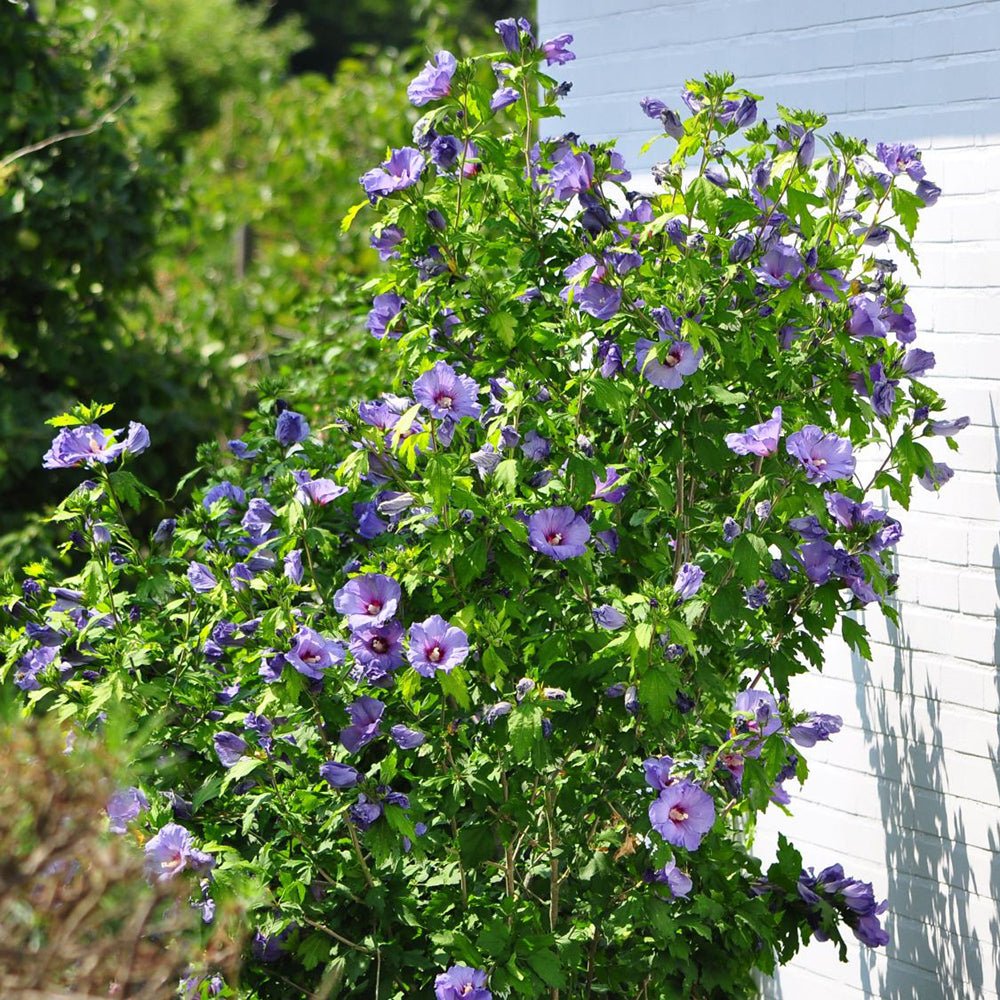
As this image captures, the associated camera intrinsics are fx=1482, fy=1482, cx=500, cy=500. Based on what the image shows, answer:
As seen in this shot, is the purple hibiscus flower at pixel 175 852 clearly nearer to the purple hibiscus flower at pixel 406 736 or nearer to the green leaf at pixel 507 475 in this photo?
the purple hibiscus flower at pixel 406 736

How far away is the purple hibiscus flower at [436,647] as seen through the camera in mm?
2203

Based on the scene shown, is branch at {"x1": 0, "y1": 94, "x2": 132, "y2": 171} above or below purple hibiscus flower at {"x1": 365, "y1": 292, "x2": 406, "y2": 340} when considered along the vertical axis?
above

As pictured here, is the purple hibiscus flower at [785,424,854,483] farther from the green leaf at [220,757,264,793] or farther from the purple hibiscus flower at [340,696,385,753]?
the green leaf at [220,757,264,793]

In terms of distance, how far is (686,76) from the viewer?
3.50 metres

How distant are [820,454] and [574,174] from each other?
0.60 meters

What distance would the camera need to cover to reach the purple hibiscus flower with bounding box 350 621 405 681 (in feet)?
7.41

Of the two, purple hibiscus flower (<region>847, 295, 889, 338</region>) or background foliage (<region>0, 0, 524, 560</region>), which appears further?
background foliage (<region>0, 0, 524, 560</region>)

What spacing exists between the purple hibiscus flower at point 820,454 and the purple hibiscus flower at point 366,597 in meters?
0.65

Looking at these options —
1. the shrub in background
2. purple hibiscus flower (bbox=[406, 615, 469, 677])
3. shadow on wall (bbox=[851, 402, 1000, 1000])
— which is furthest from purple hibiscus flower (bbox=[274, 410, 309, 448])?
the shrub in background

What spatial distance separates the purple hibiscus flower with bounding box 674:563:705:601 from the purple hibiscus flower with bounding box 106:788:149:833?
91 centimetres

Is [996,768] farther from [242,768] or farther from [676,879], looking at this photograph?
[242,768]

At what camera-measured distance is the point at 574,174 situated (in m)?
2.40

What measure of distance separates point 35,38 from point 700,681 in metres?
3.96

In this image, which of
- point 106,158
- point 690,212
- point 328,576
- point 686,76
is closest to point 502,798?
point 328,576
